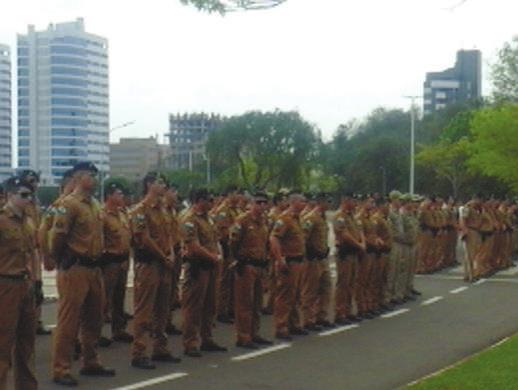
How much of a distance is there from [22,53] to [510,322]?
8492cm

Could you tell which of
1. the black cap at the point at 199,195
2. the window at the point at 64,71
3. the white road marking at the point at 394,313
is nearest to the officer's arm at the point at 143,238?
the black cap at the point at 199,195

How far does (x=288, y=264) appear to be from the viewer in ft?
44.3

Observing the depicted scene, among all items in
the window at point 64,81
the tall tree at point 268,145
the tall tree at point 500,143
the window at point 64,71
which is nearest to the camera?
the tall tree at point 500,143

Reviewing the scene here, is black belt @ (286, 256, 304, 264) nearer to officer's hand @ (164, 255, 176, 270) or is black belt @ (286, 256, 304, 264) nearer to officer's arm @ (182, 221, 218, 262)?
officer's arm @ (182, 221, 218, 262)

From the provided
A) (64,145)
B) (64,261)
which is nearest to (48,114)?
(64,145)

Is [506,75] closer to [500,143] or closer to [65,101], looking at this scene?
[500,143]

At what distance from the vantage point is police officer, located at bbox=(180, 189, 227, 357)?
1182 centimetres

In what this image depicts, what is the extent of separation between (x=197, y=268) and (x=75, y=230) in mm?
2224

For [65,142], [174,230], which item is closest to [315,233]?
[174,230]

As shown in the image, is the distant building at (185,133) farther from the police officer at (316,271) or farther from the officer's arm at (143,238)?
the officer's arm at (143,238)

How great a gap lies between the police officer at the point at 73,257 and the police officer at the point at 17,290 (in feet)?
3.08

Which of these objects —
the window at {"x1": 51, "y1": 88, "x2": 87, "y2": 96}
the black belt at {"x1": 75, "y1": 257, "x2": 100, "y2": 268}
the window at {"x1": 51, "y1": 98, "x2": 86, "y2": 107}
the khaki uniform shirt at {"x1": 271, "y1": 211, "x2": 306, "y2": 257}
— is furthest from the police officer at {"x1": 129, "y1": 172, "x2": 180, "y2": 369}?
the window at {"x1": 51, "y1": 98, "x2": 86, "y2": 107}

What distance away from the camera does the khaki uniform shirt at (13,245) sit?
8656 mm

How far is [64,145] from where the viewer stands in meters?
101
